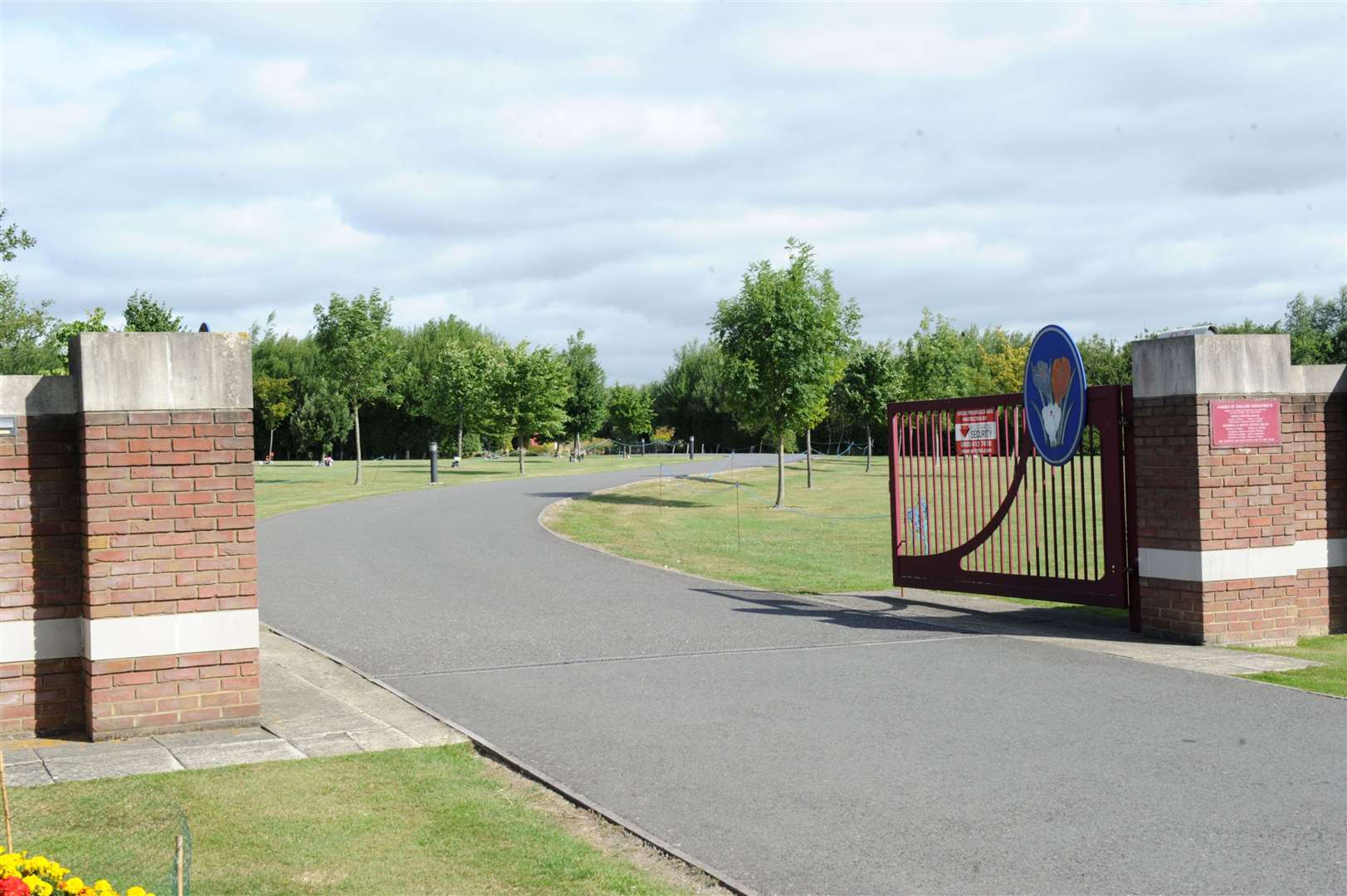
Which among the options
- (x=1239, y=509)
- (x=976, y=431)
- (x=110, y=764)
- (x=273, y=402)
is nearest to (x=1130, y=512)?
(x=1239, y=509)

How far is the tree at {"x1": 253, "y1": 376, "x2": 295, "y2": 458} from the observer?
248 ft

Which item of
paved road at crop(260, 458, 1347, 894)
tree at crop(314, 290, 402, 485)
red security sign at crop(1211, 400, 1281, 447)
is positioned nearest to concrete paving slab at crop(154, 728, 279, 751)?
paved road at crop(260, 458, 1347, 894)

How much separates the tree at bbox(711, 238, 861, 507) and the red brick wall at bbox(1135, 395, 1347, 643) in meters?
22.0

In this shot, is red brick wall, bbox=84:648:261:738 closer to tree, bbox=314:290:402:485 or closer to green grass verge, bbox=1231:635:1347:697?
green grass verge, bbox=1231:635:1347:697

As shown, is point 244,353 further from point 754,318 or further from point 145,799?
point 754,318

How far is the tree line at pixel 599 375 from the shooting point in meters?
33.8

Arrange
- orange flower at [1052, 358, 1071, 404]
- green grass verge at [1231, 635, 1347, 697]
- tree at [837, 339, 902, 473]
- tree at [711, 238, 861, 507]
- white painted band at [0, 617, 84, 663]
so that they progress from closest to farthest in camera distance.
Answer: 1. white painted band at [0, 617, 84, 663]
2. green grass verge at [1231, 635, 1347, 697]
3. orange flower at [1052, 358, 1071, 404]
4. tree at [711, 238, 861, 507]
5. tree at [837, 339, 902, 473]

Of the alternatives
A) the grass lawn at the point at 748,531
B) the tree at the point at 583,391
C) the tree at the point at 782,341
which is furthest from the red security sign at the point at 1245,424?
the tree at the point at 583,391

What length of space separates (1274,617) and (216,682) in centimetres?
916

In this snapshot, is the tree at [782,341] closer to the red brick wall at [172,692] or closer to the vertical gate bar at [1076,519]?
the vertical gate bar at [1076,519]

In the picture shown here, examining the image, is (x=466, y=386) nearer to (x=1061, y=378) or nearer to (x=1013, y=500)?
(x=1013, y=500)

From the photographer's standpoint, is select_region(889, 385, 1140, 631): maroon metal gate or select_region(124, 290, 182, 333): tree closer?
select_region(889, 385, 1140, 631): maroon metal gate

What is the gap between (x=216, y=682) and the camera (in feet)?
26.4

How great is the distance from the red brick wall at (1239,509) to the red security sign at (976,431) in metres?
1.84
